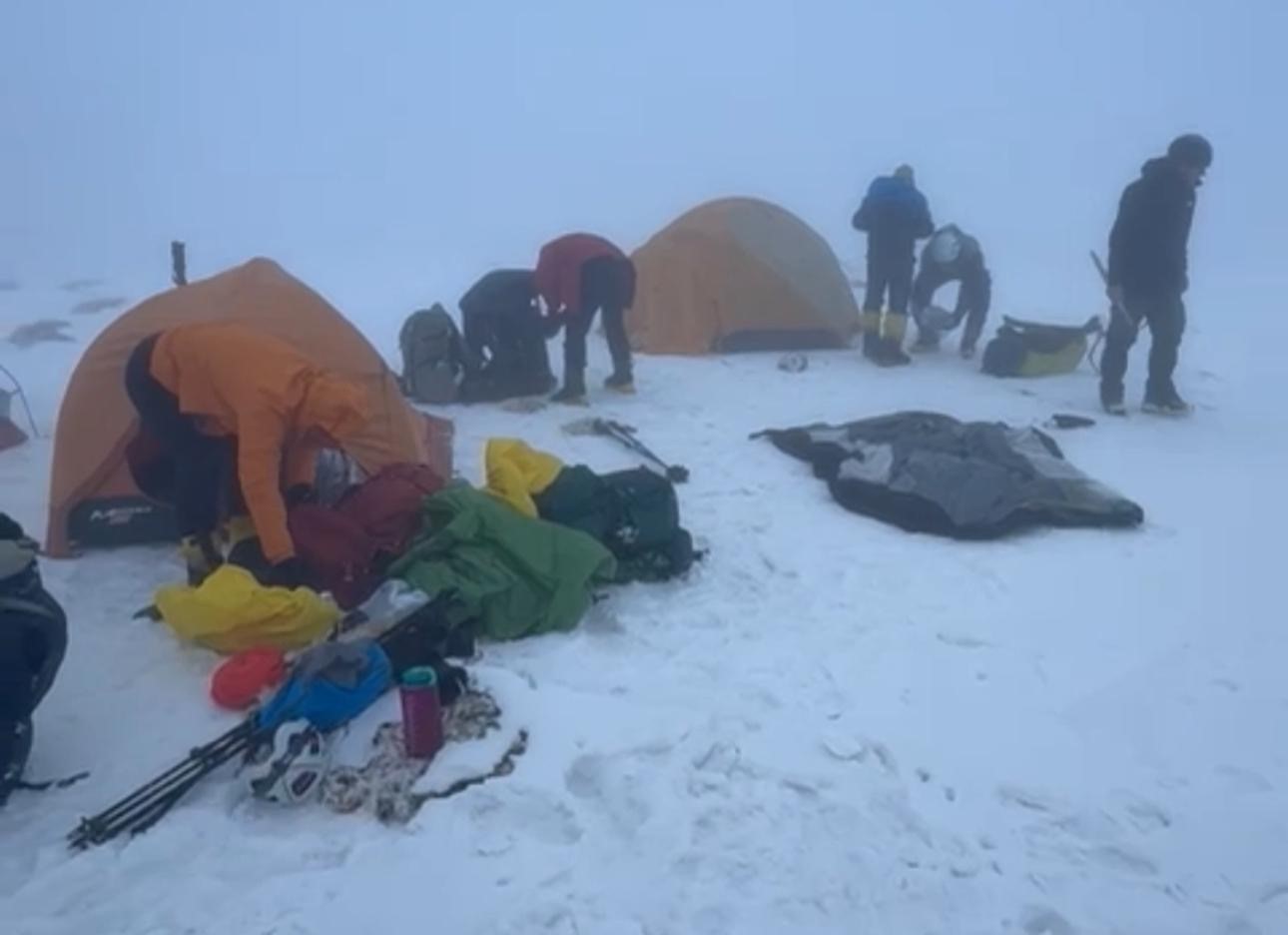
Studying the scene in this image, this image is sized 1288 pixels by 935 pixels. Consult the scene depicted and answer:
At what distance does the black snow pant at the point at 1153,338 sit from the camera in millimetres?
8273

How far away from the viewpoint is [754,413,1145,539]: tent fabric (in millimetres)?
6133

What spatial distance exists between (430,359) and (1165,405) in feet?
17.9

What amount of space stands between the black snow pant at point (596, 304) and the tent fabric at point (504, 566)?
139 inches

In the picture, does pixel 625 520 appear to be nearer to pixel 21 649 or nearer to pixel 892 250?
pixel 21 649

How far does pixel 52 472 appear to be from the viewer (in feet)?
19.2

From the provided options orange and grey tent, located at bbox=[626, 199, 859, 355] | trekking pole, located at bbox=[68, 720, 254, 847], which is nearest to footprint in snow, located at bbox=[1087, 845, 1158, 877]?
trekking pole, located at bbox=[68, 720, 254, 847]

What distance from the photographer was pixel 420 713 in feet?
12.8

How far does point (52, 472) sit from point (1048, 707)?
16.2 feet

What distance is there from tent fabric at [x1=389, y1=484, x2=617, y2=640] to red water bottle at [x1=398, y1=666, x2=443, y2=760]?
31.7 inches

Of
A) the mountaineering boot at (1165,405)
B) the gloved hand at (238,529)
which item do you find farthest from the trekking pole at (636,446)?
the mountaineering boot at (1165,405)

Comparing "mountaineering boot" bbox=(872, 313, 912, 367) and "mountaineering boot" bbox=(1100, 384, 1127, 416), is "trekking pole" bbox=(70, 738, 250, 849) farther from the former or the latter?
"mountaineering boot" bbox=(872, 313, 912, 367)

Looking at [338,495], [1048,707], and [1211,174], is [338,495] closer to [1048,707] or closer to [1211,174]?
[1048,707]

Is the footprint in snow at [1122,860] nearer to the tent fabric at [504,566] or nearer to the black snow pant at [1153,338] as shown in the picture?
the tent fabric at [504,566]

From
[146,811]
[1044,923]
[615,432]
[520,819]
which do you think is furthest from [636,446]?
[1044,923]
